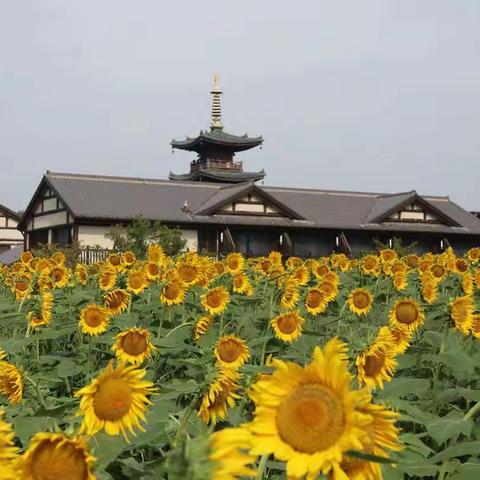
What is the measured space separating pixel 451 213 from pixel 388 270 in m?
31.2

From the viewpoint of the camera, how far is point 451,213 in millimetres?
35844

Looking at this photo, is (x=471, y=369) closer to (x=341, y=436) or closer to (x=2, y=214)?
(x=341, y=436)

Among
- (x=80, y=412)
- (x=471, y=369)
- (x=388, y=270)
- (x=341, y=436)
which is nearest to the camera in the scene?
(x=341, y=436)

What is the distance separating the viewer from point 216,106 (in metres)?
49.8

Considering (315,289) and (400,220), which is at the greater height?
(400,220)

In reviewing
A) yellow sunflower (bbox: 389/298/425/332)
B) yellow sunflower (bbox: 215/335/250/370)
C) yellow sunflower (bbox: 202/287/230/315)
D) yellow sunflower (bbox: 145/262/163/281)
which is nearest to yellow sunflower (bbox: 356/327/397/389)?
yellow sunflower (bbox: 215/335/250/370)

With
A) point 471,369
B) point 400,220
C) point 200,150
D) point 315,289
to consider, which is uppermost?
point 200,150

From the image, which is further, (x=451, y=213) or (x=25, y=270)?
(x=451, y=213)

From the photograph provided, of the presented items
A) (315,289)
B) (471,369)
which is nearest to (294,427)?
(471,369)

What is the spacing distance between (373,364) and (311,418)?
1.01 metres

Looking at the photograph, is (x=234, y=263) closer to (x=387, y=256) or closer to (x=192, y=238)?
(x=387, y=256)

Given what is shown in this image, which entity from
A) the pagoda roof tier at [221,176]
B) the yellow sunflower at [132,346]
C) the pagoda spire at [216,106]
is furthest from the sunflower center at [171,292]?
the pagoda spire at [216,106]

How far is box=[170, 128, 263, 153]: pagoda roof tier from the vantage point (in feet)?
143

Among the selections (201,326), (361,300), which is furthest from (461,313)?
(201,326)
